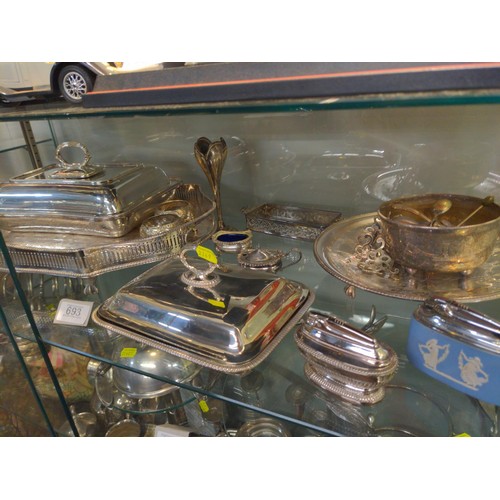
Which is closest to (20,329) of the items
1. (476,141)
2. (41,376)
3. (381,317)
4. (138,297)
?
(41,376)

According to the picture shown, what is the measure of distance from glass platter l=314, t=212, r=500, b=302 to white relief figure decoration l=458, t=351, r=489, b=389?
0.10 meters

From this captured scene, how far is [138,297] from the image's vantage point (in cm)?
68

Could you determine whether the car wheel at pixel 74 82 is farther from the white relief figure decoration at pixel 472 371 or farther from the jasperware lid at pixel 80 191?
the white relief figure decoration at pixel 472 371

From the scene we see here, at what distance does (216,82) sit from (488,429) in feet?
1.90

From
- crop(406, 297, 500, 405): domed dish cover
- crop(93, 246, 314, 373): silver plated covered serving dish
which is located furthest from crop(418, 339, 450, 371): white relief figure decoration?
crop(93, 246, 314, 373): silver plated covered serving dish

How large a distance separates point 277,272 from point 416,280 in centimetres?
26

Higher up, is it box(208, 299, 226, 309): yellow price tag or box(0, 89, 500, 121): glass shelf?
box(0, 89, 500, 121): glass shelf

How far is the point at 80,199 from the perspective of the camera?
799 millimetres

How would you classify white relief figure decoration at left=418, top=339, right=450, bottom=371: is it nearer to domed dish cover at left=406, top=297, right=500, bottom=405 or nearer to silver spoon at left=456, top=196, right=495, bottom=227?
domed dish cover at left=406, top=297, right=500, bottom=405

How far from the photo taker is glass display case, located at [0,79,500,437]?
56cm

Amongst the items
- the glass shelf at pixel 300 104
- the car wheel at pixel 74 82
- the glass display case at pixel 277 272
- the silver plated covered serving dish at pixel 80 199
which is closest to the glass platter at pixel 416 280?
the glass display case at pixel 277 272

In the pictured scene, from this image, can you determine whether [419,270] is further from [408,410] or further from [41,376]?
[41,376]

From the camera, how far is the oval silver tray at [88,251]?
30.3 inches

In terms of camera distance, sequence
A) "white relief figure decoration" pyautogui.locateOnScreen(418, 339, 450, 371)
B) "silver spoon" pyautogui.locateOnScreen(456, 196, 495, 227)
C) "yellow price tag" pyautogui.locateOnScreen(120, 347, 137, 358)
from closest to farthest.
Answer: "white relief figure decoration" pyautogui.locateOnScreen(418, 339, 450, 371) < "silver spoon" pyautogui.locateOnScreen(456, 196, 495, 227) < "yellow price tag" pyautogui.locateOnScreen(120, 347, 137, 358)
